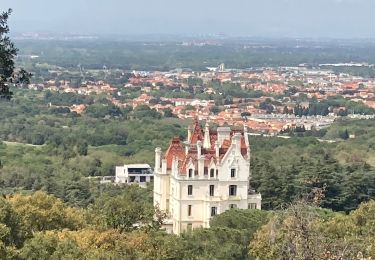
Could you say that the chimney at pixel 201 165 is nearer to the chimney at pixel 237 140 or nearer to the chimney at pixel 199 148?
the chimney at pixel 199 148

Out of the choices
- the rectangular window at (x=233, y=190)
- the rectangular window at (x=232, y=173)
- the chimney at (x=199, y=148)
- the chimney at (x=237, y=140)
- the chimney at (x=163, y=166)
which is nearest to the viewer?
the chimney at (x=199, y=148)

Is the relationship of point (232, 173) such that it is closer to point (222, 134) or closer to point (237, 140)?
point (237, 140)

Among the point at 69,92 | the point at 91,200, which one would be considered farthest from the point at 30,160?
the point at 69,92

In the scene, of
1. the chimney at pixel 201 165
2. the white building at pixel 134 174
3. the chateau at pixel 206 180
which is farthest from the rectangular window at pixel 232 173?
the white building at pixel 134 174

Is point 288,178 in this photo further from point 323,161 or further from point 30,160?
point 30,160

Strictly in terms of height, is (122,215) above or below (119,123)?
above

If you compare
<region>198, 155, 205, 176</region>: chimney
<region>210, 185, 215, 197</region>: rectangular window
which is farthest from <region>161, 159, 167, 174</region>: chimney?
<region>210, 185, 215, 197</region>: rectangular window

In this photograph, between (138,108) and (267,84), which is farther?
(267,84)
